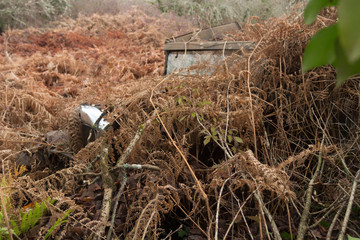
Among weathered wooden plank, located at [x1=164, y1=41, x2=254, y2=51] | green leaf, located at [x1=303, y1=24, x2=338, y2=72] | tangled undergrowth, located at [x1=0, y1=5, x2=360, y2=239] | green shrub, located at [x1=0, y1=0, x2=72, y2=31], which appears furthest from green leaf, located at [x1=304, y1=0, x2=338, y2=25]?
green shrub, located at [x1=0, y1=0, x2=72, y2=31]

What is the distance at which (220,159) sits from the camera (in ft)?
→ 6.88

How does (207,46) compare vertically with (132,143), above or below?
above

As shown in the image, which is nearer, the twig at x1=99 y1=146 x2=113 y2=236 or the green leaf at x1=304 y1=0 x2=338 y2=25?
the green leaf at x1=304 y1=0 x2=338 y2=25

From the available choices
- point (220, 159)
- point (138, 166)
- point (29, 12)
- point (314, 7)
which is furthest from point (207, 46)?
point (29, 12)

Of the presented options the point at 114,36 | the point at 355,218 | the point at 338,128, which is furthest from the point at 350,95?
the point at 114,36

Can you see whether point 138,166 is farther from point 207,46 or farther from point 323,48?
point 207,46

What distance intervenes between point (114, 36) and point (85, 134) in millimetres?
7828

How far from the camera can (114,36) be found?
A: 32.7 feet

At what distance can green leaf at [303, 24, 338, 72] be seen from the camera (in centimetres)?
31

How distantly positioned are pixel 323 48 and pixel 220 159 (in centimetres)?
182

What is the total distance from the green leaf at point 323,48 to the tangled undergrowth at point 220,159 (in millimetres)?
1046

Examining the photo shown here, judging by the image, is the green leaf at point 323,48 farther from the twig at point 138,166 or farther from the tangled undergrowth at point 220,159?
the twig at point 138,166

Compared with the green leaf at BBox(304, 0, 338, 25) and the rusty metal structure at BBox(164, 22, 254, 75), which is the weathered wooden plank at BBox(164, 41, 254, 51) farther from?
the green leaf at BBox(304, 0, 338, 25)

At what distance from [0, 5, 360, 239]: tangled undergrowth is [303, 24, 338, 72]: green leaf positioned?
1.05 metres
